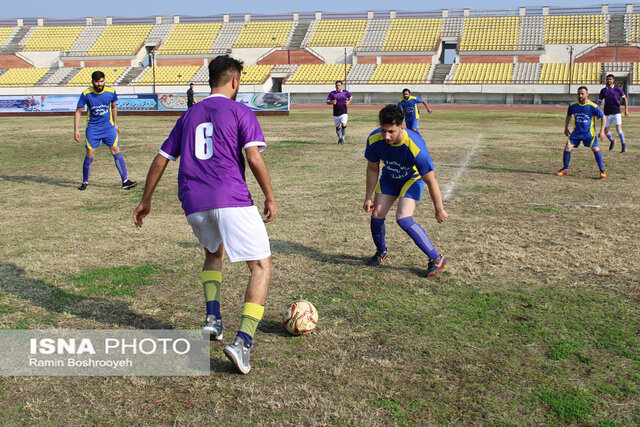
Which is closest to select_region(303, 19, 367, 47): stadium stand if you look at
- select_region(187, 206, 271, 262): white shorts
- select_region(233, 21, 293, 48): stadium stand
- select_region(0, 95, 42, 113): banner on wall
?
select_region(233, 21, 293, 48): stadium stand

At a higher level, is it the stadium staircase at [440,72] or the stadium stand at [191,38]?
the stadium stand at [191,38]

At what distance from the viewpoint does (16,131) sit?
23.5 m

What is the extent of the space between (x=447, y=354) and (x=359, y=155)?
11.8 m

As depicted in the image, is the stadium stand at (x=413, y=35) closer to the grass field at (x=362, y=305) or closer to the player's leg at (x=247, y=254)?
the grass field at (x=362, y=305)

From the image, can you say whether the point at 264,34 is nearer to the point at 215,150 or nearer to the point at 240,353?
the point at 215,150

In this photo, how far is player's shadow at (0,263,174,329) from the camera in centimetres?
473

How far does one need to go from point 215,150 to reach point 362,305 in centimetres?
206

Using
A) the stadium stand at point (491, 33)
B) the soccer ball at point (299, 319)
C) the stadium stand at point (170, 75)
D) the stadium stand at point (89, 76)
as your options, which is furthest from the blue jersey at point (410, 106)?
the stadium stand at point (89, 76)

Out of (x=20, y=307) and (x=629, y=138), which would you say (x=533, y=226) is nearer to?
(x=20, y=307)

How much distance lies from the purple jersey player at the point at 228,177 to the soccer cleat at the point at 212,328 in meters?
0.48

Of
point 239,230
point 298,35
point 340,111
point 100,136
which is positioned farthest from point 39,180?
point 298,35

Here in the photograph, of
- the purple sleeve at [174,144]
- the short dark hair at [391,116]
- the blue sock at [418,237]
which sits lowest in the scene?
the blue sock at [418,237]

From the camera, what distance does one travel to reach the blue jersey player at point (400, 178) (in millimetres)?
5543

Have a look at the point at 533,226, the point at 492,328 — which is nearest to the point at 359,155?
the point at 533,226
